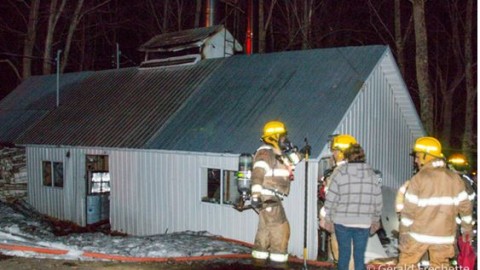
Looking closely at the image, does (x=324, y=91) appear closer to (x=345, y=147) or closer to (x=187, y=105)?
(x=187, y=105)

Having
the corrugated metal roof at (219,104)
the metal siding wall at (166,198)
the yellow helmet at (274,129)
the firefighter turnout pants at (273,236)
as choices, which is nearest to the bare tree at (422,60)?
the corrugated metal roof at (219,104)

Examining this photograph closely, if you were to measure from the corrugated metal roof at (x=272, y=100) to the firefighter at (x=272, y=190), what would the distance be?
2.83 metres

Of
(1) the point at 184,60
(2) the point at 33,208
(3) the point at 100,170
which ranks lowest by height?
(2) the point at 33,208

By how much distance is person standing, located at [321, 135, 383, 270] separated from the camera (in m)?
6.97

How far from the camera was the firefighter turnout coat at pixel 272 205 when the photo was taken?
817cm

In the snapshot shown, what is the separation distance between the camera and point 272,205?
26.9ft

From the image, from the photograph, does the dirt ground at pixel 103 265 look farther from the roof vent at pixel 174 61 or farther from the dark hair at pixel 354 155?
the roof vent at pixel 174 61

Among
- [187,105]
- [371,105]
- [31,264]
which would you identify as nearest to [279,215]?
[31,264]

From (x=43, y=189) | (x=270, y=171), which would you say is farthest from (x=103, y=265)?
(x=43, y=189)

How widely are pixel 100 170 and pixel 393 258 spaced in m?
10.2

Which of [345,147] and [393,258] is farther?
[393,258]

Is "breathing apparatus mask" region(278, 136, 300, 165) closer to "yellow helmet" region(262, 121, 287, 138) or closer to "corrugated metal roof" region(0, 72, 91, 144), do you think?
"yellow helmet" region(262, 121, 287, 138)

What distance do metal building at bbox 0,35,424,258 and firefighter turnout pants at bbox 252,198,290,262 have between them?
2.97 meters

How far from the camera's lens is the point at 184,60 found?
55.8 ft
